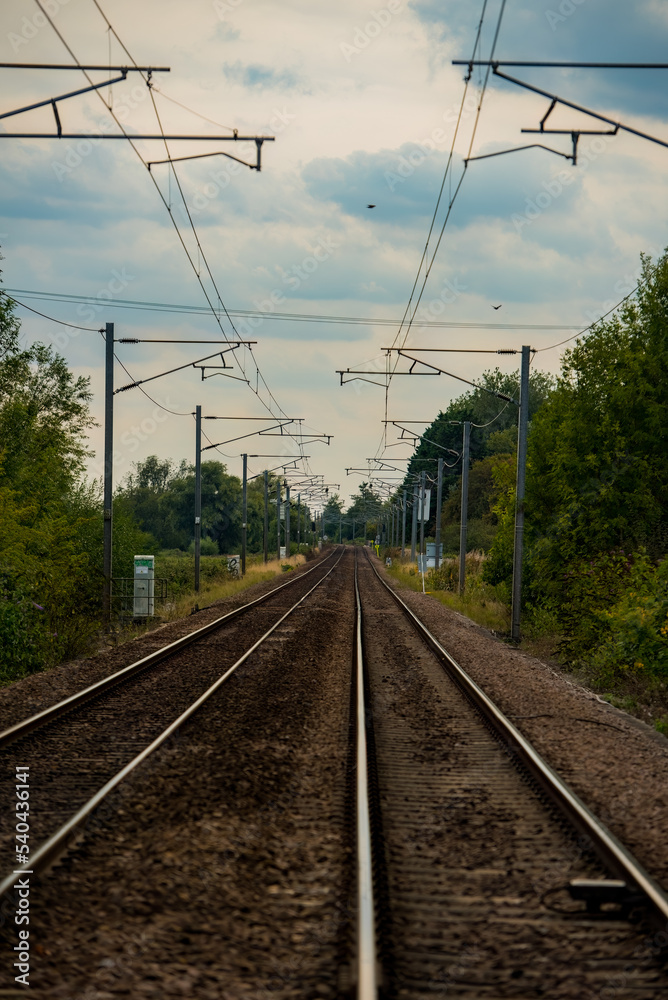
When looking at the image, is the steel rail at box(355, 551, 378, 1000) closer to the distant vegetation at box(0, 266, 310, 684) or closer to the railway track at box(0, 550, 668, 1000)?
the railway track at box(0, 550, 668, 1000)

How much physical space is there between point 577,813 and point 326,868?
2.24 meters

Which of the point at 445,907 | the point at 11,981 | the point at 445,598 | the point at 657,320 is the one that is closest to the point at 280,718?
the point at 445,907

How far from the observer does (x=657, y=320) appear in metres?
21.8

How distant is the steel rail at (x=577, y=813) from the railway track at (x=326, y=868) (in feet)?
0.08

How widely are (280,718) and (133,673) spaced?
4632mm

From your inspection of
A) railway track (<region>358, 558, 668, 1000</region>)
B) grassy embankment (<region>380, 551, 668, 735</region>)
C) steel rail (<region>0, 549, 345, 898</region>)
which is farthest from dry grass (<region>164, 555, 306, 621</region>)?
railway track (<region>358, 558, 668, 1000</region>)

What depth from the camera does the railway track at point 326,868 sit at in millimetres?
4852

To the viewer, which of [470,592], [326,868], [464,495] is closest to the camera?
[326,868]

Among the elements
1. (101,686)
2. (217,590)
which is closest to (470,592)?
(217,590)

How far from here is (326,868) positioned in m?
6.40

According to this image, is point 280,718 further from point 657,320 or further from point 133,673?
point 657,320

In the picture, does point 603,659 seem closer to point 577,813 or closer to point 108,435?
point 577,813

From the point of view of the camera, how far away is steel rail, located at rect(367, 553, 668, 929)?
229 inches

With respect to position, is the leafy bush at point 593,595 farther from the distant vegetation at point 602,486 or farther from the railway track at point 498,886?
the railway track at point 498,886
